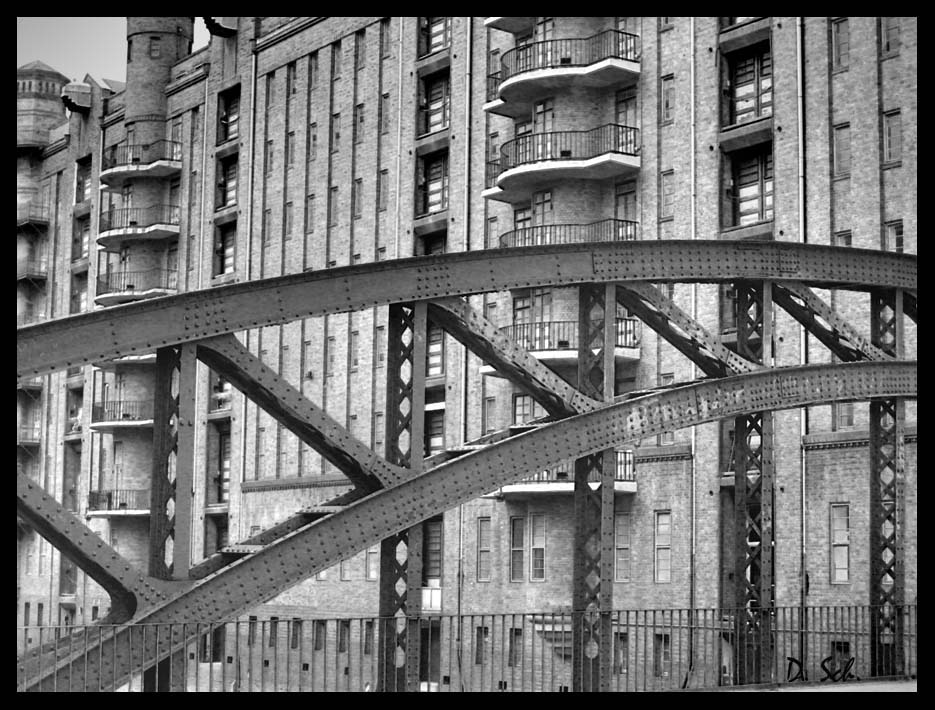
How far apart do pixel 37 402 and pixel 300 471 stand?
23.3 metres

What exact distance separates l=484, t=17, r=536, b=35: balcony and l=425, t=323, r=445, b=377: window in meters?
8.87

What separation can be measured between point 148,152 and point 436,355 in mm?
18687

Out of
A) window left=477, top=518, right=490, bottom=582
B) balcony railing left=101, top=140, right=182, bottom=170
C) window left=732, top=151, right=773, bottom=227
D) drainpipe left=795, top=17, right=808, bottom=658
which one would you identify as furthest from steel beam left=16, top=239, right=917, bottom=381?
balcony railing left=101, top=140, right=182, bottom=170

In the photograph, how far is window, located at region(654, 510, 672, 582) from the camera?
3634 centimetres

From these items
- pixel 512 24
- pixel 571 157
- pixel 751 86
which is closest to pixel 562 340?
pixel 571 157

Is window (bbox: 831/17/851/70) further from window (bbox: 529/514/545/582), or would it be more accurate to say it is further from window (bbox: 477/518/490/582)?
window (bbox: 477/518/490/582)

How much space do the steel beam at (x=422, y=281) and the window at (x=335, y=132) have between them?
3101 centimetres

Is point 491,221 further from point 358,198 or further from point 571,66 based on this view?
point 358,198

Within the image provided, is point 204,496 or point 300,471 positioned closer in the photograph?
point 300,471

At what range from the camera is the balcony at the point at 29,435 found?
226 ft
